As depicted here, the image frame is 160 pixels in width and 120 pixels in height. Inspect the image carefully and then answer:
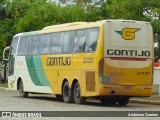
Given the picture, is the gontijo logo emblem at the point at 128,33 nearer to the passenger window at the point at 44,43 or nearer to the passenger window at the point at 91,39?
the passenger window at the point at 91,39

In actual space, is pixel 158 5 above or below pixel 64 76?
above

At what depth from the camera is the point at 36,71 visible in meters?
30.0

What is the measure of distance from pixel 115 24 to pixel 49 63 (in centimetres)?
532

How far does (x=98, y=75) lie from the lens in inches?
953

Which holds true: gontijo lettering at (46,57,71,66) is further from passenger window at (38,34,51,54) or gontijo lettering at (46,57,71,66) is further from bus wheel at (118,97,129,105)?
bus wheel at (118,97,129,105)

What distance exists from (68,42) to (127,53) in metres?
3.27

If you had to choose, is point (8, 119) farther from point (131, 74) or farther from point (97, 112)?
point (131, 74)

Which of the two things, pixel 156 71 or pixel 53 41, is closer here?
pixel 53 41

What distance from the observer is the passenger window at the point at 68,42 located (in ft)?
86.6

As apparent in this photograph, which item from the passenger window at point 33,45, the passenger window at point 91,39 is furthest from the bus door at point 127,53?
the passenger window at point 33,45

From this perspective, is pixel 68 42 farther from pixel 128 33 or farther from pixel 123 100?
pixel 123 100

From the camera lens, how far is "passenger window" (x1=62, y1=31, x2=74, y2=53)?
26.4 metres

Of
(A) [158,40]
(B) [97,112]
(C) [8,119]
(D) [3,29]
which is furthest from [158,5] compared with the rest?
(D) [3,29]

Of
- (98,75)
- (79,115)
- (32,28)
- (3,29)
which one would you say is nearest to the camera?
(79,115)
